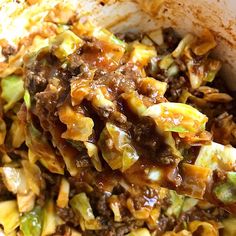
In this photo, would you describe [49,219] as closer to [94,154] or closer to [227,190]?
[94,154]

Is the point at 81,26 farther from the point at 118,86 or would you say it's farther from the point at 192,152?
the point at 192,152

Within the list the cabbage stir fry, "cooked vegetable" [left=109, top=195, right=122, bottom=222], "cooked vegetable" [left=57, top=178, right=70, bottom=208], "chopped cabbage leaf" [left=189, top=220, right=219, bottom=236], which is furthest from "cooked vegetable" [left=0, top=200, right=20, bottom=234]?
"chopped cabbage leaf" [left=189, top=220, right=219, bottom=236]

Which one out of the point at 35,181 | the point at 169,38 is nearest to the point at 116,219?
the point at 35,181

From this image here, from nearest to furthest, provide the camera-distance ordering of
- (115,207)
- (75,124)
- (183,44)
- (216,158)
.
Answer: (75,124)
(216,158)
(115,207)
(183,44)

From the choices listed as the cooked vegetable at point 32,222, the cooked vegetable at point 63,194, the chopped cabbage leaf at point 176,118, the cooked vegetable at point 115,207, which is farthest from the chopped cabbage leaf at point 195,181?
the cooked vegetable at point 32,222

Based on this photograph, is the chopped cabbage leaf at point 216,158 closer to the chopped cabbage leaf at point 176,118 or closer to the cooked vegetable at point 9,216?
the chopped cabbage leaf at point 176,118

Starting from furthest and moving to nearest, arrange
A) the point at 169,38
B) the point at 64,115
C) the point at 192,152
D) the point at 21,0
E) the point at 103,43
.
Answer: the point at 169,38 → the point at 21,0 → the point at 103,43 → the point at 192,152 → the point at 64,115

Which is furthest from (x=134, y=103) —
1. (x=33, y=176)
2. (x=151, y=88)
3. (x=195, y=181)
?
(x=33, y=176)
